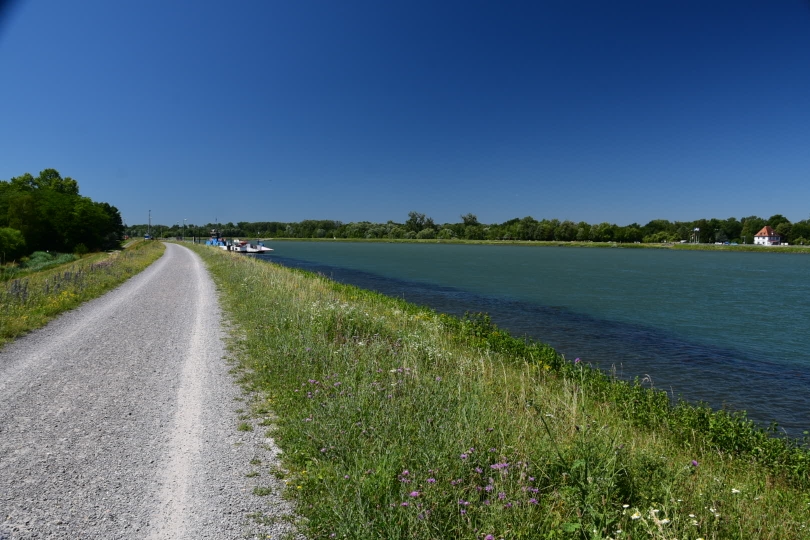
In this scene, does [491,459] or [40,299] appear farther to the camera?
[40,299]

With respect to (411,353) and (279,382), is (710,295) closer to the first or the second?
(411,353)

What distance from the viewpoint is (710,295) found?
34906 millimetres

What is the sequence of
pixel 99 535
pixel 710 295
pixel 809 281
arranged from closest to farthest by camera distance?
1. pixel 99 535
2. pixel 710 295
3. pixel 809 281

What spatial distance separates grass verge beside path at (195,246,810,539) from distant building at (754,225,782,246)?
20323 cm

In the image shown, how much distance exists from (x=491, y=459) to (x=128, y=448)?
14.6 feet

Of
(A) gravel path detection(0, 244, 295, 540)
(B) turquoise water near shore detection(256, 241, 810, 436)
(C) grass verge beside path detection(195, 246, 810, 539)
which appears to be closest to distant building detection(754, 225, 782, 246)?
(B) turquoise water near shore detection(256, 241, 810, 436)

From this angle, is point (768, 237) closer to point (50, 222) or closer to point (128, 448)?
point (128, 448)

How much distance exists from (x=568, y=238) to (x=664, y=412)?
18482 centimetres

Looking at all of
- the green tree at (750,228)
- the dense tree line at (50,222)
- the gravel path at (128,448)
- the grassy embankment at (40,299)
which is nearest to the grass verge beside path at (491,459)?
the gravel path at (128,448)

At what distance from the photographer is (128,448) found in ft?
17.6

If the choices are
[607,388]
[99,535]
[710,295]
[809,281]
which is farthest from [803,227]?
[99,535]

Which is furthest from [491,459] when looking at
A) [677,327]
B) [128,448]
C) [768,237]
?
[768,237]

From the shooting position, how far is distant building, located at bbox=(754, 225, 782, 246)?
536 feet

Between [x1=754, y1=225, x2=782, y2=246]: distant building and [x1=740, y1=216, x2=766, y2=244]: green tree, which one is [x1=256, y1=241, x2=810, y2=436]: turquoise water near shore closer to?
[x1=754, y1=225, x2=782, y2=246]: distant building
